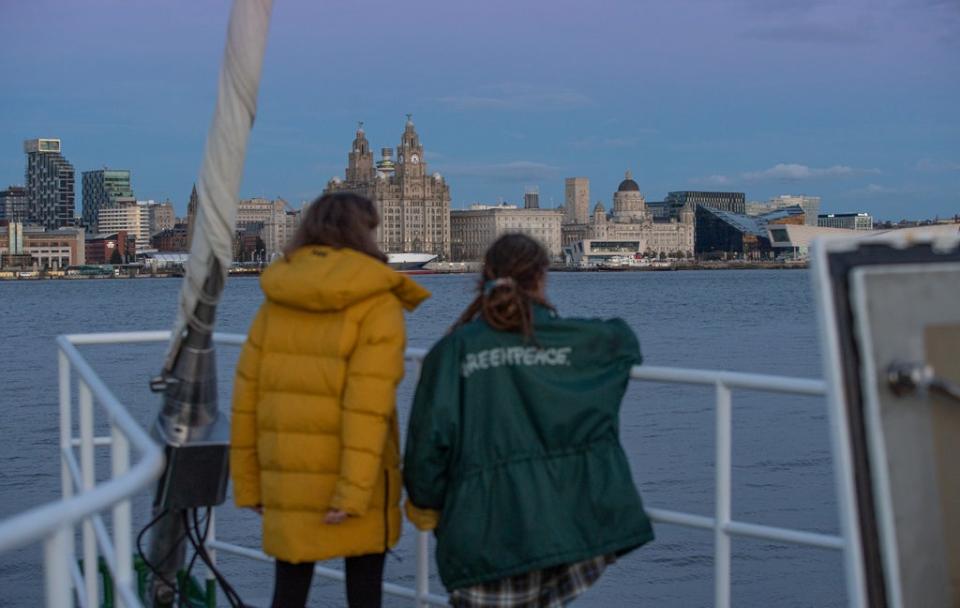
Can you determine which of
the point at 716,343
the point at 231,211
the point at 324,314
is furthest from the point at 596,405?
the point at 716,343

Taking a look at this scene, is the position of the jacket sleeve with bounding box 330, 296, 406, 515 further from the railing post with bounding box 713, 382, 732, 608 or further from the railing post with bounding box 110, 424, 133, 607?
the railing post with bounding box 713, 382, 732, 608

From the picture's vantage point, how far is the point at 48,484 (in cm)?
1648

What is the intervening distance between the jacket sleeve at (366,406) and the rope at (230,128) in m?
0.57

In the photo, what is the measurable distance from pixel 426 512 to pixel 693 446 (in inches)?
610

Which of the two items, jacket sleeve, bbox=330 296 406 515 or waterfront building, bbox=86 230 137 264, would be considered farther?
waterfront building, bbox=86 230 137 264

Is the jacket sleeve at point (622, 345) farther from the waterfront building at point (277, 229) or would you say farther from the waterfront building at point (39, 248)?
the waterfront building at point (39, 248)

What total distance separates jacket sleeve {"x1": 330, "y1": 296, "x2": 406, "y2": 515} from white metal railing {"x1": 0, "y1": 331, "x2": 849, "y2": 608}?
21.0 inches

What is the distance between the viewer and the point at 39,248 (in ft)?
607

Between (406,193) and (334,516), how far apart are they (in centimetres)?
16568

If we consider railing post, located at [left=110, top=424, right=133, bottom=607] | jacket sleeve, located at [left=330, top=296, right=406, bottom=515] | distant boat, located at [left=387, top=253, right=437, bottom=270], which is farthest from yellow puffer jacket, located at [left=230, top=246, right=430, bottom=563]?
distant boat, located at [left=387, top=253, right=437, bottom=270]

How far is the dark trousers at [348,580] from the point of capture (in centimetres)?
323

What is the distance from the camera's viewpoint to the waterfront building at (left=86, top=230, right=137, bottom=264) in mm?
191500

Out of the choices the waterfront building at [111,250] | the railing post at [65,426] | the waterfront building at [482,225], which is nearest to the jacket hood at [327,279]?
the railing post at [65,426]

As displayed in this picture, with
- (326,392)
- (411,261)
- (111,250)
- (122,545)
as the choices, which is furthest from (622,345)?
(111,250)
